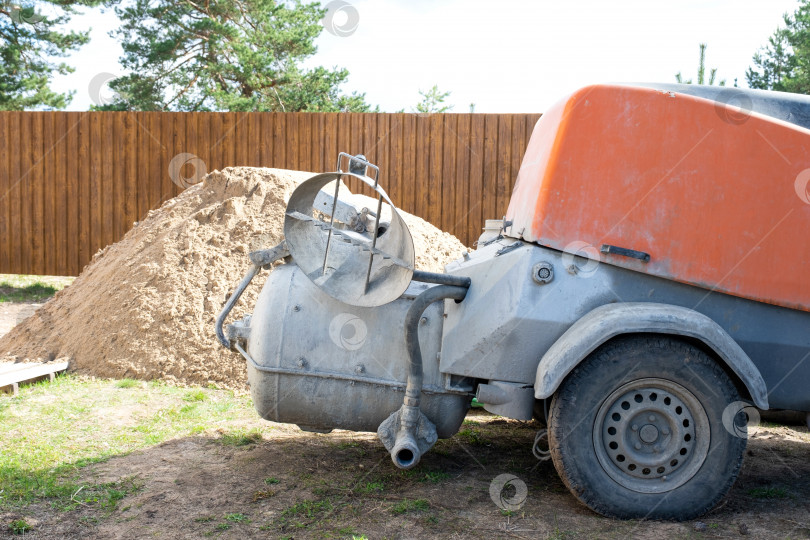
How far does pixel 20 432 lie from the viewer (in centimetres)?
497

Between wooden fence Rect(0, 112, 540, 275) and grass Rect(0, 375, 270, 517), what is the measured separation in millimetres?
5912

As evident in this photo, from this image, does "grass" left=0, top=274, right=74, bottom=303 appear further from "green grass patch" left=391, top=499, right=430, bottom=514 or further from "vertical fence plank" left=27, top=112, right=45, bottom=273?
"green grass patch" left=391, top=499, right=430, bottom=514

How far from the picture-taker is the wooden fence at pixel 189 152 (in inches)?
438

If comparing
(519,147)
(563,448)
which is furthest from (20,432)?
(519,147)

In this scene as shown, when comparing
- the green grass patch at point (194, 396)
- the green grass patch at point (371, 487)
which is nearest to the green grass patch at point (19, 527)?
the green grass patch at point (371, 487)

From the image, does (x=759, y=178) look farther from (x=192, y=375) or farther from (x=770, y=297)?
(x=192, y=375)

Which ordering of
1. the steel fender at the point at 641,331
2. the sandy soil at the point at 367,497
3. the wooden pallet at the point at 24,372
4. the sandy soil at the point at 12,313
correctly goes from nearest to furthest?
the steel fender at the point at 641,331
the sandy soil at the point at 367,497
the wooden pallet at the point at 24,372
the sandy soil at the point at 12,313

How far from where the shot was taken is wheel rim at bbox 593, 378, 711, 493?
3436 millimetres

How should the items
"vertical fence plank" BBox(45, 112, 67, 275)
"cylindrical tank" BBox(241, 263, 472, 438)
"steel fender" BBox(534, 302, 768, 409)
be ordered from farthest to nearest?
1. "vertical fence plank" BBox(45, 112, 67, 275)
2. "cylindrical tank" BBox(241, 263, 472, 438)
3. "steel fender" BBox(534, 302, 768, 409)

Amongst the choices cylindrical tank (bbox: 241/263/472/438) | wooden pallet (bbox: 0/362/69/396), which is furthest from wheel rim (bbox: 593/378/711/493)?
wooden pallet (bbox: 0/362/69/396)

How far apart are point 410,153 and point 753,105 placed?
7724 mm

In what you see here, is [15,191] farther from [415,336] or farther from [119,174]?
[415,336]

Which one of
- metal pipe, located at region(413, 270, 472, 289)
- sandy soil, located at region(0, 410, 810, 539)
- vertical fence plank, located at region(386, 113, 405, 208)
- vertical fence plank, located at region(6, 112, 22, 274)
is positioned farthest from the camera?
vertical fence plank, located at region(6, 112, 22, 274)

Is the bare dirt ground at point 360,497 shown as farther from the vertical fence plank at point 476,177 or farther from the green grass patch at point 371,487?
the vertical fence plank at point 476,177
